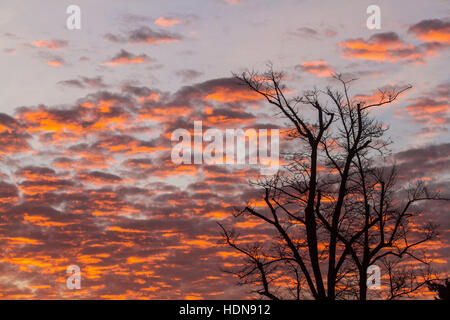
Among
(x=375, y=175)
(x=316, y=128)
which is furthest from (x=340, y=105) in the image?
(x=375, y=175)

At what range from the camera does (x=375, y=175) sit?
78.6ft

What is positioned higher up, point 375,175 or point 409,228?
point 375,175

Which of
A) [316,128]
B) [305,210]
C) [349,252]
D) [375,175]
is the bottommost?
[349,252]

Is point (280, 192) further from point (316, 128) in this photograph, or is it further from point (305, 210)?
point (316, 128)
